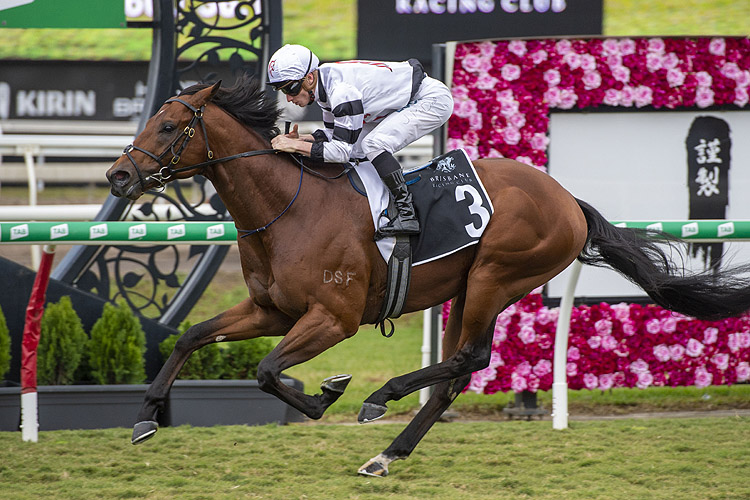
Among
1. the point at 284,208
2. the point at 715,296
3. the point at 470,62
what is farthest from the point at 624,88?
the point at 284,208

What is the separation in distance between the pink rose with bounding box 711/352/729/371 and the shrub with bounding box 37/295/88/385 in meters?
3.41

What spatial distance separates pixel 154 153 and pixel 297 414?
196cm

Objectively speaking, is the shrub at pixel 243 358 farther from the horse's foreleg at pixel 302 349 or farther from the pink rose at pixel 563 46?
the pink rose at pixel 563 46

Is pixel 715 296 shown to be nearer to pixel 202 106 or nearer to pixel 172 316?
pixel 202 106

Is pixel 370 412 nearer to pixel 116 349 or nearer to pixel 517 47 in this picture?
pixel 116 349

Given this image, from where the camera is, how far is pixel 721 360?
17.0 ft

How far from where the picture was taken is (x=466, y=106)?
198 inches

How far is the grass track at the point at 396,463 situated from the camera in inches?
140

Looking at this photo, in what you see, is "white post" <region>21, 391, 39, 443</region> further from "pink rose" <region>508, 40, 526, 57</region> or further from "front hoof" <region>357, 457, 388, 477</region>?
"pink rose" <region>508, 40, 526, 57</region>

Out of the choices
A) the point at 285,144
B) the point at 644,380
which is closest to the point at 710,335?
the point at 644,380

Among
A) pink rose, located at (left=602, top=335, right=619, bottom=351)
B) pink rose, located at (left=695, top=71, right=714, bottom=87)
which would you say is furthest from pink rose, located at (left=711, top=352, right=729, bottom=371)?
pink rose, located at (left=695, top=71, right=714, bottom=87)

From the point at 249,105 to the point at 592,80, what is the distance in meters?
2.15

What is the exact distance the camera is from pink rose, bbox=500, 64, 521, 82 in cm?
505

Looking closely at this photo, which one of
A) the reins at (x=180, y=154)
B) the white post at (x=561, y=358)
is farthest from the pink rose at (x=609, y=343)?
the reins at (x=180, y=154)
